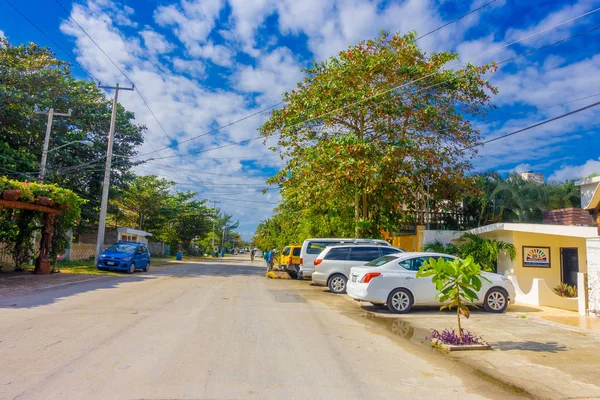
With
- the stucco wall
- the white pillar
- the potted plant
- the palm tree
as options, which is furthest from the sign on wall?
the potted plant

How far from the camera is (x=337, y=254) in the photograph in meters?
16.5

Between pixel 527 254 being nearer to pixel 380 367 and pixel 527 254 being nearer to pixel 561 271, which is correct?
pixel 561 271

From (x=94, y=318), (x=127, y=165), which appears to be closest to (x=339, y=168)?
(x=94, y=318)

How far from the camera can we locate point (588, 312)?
11.8 metres

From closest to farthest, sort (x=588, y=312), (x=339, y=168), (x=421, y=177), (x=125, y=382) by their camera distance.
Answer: (x=125, y=382) < (x=588, y=312) < (x=339, y=168) < (x=421, y=177)

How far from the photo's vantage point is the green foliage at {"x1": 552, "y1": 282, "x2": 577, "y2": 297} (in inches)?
604

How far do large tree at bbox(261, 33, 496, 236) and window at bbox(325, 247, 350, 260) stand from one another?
3.43 metres

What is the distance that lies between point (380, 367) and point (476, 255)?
11.9 metres

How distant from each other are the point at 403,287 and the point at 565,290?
7757 millimetres

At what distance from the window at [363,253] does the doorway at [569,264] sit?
674 cm

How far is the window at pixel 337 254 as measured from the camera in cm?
1647

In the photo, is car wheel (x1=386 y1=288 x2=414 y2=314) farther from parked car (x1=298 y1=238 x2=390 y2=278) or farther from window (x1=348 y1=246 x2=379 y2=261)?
parked car (x1=298 y1=238 x2=390 y2=278)

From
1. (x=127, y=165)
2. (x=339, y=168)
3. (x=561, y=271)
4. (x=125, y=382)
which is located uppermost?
(x=127, y=165)

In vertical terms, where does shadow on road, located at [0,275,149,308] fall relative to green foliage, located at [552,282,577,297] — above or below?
below
